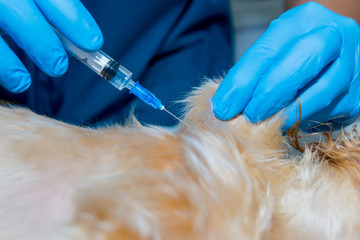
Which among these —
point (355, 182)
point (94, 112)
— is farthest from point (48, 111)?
point (355, 182)

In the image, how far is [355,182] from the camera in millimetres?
709

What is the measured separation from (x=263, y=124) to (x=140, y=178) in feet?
1.36

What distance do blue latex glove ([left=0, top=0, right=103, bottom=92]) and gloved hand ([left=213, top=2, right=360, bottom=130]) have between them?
44cm

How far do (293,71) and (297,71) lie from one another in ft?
0.04

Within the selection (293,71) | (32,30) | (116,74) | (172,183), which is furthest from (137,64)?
(172,183)

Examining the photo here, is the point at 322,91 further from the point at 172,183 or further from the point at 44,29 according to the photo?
the point at 44,29

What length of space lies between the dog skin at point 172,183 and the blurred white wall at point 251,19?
1367mm

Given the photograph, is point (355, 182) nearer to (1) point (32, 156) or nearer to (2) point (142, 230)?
(2) point (142, 230)

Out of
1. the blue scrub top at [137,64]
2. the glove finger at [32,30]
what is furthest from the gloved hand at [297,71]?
the glove finger at [32,30]

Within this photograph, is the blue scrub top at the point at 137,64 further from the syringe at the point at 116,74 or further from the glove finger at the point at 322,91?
the glove finger at the point at 322,91

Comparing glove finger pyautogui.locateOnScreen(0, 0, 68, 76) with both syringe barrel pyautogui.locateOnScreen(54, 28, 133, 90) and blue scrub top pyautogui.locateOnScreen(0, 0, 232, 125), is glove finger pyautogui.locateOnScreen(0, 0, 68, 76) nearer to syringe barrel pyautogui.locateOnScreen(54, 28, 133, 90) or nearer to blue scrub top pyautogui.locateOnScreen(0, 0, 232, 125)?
syringe barrel pyautogui.locateOnScreen(54, 28, 133, 90)

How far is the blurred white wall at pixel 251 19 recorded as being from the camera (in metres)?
2.08

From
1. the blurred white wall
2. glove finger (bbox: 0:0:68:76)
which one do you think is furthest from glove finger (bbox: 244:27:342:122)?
the blurred white wall

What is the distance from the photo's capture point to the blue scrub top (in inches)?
52.1
